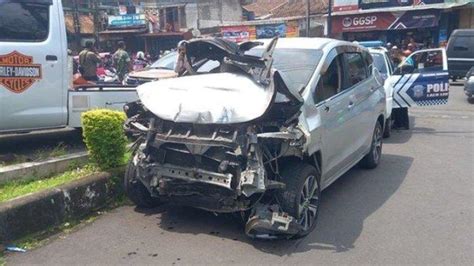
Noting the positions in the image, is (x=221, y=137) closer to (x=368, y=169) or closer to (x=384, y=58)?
(x=368, y=169)

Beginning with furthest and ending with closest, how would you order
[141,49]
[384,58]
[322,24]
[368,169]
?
1. [141,49]
2. [322,24]
3. [384,58]
4. [368,169]

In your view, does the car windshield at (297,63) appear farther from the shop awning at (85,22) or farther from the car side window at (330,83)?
the shop awning at (85,22)

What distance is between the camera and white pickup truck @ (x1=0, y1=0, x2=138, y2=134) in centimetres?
566

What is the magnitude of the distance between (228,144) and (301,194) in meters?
0.85

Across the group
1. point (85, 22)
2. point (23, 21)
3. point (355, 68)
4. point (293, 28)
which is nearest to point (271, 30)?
point (293, 28)

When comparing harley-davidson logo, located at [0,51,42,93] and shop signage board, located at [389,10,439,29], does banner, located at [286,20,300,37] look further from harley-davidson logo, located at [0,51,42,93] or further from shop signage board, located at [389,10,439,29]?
harley-davidson logo, located at [0,51,42,93]

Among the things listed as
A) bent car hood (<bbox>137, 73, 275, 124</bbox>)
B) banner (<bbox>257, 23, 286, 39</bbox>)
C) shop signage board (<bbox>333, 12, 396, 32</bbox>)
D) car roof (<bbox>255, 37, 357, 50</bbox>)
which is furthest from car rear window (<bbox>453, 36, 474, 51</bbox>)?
bent car hood (<bbox>137, 73, 275, 124</bbox>)

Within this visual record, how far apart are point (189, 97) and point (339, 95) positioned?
6.24 feet

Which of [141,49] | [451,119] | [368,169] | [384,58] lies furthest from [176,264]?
[141,49]

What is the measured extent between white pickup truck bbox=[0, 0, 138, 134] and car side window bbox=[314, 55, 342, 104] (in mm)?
2936

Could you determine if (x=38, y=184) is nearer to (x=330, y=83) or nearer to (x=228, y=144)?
(x=228, y=144)

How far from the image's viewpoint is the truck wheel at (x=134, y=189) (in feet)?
16.5

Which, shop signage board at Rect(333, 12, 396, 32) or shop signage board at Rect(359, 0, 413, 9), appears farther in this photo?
shop signage board at Rect(333, 12, 396, 32)

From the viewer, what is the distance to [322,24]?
33.5m
